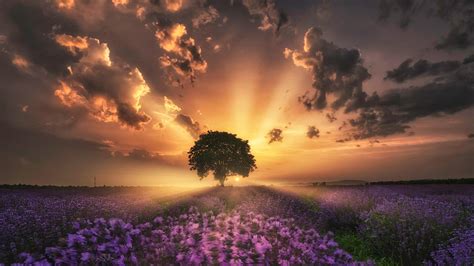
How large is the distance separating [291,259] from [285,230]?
1.00m

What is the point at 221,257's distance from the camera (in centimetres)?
358

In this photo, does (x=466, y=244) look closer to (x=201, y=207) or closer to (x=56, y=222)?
(x=56, y=222)

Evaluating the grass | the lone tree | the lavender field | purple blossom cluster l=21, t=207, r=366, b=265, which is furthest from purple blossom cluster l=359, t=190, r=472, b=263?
the lone tree

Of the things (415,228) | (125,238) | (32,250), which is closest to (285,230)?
(125,238)

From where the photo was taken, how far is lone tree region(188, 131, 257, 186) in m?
39.9

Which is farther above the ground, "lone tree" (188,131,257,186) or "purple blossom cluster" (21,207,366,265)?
"lone tree" (188,131,257,186)

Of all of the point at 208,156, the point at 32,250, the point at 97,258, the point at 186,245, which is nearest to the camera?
the point at 97,258

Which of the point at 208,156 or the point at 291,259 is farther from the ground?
the point at 208,156

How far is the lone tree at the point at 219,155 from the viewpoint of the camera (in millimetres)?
39906

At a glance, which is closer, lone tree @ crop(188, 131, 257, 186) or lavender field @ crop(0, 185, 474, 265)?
lavender field @ crop(0, 185, 474, 265)

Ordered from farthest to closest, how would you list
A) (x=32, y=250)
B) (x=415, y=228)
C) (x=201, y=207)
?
(x=201, y=207), (x=415, y=228), (x=32, y=250)

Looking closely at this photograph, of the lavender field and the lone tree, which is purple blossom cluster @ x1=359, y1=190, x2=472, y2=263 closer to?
the lavender field

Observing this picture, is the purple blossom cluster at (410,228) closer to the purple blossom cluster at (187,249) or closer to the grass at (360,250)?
the grass at (360,250)

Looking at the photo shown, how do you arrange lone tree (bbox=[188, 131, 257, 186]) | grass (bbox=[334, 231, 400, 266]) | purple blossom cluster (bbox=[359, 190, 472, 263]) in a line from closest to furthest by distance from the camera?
purple blossom cluster (bbox=[359, 190, 472, 263]) < grass (bbox=[334, 231, 400, 266]) < lone tree (bbox=[188, 131, 257, 186])
